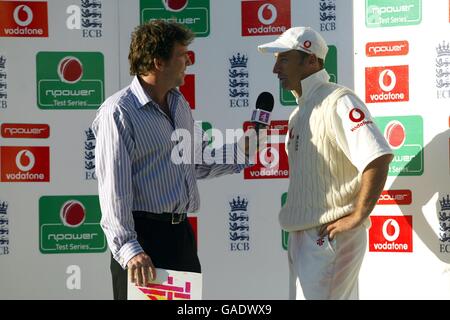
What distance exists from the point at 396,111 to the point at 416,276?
0.89 meters

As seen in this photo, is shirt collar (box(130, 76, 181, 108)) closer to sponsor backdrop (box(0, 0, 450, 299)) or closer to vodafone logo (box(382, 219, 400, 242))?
sponsor backdrop (box(0, 0, 450, 299))

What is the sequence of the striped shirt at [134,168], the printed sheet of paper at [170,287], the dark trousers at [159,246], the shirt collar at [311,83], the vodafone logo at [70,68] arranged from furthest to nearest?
the vodafone logo at [70,68] → the shirt collar at [311,83] → the dark trousers at [159,246] → the striped shirt at [134,168] → the printed sheet of paper at [170,287]

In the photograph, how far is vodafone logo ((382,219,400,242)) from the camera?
14.6 feet

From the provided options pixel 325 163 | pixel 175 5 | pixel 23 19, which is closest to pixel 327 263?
pixel 325 163

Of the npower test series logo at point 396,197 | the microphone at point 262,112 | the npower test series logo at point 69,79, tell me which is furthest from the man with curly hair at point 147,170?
the npower test series logo at point 396,197

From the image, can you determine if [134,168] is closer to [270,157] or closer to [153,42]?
[153,42]

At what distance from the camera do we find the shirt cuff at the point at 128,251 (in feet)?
10.2

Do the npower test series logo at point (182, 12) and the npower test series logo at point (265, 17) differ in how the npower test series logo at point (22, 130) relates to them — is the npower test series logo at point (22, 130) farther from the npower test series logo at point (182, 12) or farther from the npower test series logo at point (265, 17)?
the npower test series logo at point (265, 17)

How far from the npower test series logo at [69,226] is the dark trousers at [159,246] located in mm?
1385

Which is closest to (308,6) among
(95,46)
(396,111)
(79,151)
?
(396,111)

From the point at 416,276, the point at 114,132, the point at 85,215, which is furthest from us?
the point at 85,215

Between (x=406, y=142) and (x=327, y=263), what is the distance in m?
1.36

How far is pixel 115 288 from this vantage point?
3371 millimetres
